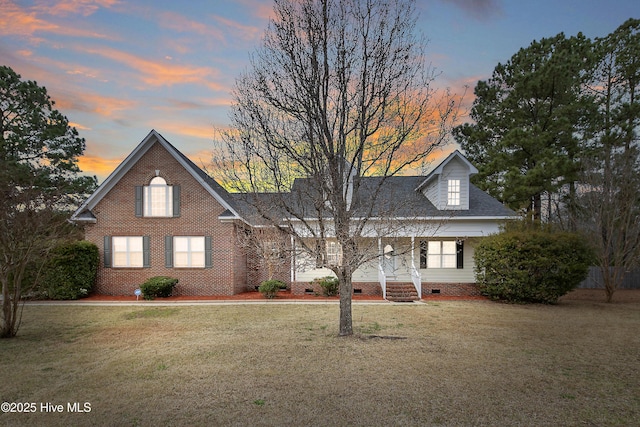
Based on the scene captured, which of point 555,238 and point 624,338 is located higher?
point 555,238

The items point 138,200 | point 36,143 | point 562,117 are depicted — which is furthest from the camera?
point 36,143

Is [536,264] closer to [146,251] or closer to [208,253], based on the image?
[208,253]

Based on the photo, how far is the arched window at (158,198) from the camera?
1781 cm

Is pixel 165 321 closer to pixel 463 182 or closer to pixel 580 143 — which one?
pixel 463 182

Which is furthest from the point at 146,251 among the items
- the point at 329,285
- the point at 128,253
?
the point at 329,285

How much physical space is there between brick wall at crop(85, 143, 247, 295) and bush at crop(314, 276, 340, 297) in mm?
4434

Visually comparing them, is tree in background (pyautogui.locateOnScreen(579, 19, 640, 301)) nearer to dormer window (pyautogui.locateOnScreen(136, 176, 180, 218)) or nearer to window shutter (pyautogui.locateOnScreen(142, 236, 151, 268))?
dormer window (pyautogui.locateOnScreen(136, 176, 180, 218))

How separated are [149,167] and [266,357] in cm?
1368

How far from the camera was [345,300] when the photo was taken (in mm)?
8984

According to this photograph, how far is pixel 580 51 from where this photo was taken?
78.7 ft

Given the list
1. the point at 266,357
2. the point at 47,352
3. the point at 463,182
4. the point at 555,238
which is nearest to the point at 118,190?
the point at 47,352

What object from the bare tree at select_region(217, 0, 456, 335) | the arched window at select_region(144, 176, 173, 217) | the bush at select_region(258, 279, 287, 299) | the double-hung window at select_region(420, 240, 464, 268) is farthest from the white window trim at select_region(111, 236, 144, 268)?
the double-hung window at select_region(420, 240, 464, 268)

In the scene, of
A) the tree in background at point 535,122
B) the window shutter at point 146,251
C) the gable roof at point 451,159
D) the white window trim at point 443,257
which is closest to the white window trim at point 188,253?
the window shutter at point 146,251

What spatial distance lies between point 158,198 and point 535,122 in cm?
2344
